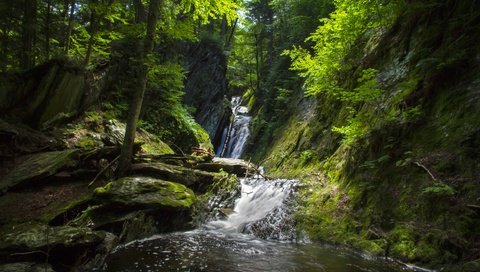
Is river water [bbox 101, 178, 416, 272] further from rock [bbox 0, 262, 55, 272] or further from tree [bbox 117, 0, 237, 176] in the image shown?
tree [bbox 117, 0, 237, 176]

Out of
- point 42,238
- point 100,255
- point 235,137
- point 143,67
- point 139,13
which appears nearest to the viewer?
point 42,238

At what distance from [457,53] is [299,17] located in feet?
48.7

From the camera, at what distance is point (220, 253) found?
23.0ft

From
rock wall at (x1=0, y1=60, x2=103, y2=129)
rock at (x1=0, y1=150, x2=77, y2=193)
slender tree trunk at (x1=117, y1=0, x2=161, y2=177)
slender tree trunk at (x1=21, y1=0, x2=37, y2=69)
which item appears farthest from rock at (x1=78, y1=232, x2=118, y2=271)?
slender tree trunk at (x1=21, y1=0, x2=37, y2=69)

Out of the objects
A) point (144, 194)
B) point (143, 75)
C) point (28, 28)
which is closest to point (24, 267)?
point (144, 194)

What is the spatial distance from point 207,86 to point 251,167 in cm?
1400

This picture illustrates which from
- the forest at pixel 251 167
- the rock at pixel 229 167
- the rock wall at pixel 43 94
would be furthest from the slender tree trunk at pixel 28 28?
the rock at pixel 229 167

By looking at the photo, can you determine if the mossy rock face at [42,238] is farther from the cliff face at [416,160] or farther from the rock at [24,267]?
the cliff face at [416,160]

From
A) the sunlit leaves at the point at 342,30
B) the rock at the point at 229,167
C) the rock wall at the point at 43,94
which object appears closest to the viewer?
the sunlit leaves at the point at 342,30

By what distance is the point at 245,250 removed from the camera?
7422 millimetres

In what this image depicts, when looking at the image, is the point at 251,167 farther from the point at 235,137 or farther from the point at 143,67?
the point at 235,137

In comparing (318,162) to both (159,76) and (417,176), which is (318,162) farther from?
(159,76)

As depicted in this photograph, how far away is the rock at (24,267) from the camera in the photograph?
441 centimetres

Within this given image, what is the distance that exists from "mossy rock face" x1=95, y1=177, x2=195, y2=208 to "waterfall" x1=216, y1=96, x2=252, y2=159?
15.3 meters
